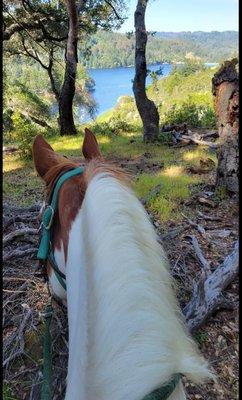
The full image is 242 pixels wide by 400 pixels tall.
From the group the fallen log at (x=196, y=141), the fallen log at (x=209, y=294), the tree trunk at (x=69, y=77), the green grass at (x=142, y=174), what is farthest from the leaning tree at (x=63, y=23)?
the fallen log at (x=209, y=294)

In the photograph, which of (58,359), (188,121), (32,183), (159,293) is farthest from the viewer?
(188,121)

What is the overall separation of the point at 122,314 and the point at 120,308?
0.6 inches

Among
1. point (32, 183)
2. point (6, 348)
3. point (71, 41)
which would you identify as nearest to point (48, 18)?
point (71, 41)

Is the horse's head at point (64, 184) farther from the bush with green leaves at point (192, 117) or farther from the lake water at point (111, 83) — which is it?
the lake water at point (111, 83)

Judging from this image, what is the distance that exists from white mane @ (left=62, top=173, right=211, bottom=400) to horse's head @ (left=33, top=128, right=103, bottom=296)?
259 millimetres

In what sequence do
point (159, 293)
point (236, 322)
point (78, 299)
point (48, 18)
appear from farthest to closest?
point (48, 18) → point (236, 322) → point (78, 299) → point (159, 293)

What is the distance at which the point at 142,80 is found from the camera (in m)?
9.38

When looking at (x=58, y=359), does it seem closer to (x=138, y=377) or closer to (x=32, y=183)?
(x=138, y=377)

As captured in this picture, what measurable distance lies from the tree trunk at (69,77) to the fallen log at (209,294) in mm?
8905

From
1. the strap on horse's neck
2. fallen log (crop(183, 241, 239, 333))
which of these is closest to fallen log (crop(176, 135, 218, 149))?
fallen log (crop(183, 241, 239, 333))

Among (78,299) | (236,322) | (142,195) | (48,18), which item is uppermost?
(48,18)

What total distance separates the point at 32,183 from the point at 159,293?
21.0 feet

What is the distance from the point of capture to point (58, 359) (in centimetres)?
229

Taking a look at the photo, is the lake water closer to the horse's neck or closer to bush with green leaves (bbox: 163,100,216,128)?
bush with green leaves (bbox: 163,100,216,128)
